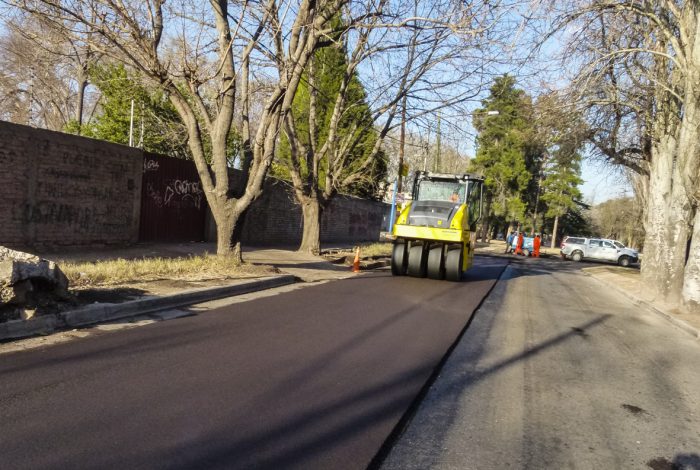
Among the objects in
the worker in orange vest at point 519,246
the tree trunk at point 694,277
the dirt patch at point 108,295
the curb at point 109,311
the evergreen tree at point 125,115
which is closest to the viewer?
the curb at point 109,311

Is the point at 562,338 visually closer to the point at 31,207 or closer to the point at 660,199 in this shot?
the point at 660,199

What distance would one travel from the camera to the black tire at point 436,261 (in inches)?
559

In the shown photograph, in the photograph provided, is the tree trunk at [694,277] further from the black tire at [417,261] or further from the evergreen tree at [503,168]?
the evergreen tree at [503,168]

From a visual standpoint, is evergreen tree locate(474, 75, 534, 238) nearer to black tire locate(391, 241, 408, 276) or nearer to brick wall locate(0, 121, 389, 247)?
black tire locate(391, 241, 408, 276)

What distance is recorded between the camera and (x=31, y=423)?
12.1ft

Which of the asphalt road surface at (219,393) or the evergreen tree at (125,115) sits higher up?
the evergreen tree at (125,115)

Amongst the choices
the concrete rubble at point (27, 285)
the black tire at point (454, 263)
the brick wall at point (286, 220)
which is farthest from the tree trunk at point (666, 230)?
the concrete rubble at point (27, 285)

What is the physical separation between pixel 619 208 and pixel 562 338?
231ft

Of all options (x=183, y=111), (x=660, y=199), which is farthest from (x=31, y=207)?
(x=660, y=199)

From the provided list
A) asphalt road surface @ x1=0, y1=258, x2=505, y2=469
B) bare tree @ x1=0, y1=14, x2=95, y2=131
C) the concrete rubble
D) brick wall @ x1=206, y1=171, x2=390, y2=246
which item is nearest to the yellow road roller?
brick wall @ x1=206, y1=171, x2=390, y2=246

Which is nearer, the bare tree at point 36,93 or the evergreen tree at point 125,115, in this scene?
the evergreen tree at point 125,115

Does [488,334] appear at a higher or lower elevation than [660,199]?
lower

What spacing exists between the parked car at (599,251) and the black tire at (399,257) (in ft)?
80.0

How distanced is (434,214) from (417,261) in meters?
1.38
